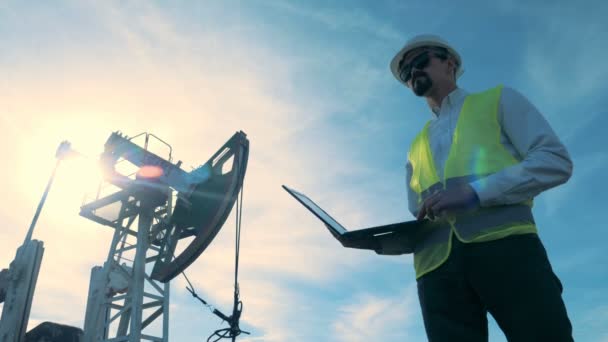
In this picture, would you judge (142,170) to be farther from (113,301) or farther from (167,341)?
(167,341)

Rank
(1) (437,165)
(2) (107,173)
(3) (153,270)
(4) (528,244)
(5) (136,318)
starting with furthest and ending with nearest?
(2) (107,173), (3) (153,270), (5) (136,318), (1) (437,165), (4) (528,244)

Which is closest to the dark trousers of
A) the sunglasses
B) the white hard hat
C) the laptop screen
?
the laptop screen

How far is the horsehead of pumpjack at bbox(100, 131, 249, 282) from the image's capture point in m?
11.2

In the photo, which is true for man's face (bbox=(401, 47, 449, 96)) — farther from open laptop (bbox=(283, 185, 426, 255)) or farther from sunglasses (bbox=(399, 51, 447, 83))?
open laptop (bbox=(283, 185, 426, 255))

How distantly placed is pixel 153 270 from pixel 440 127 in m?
11.0

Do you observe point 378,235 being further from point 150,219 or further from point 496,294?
point 150,219

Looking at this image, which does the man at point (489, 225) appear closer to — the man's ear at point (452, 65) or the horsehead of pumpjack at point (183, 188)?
the man's ear at point (452, 65)

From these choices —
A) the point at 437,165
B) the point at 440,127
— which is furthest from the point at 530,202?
the point at 440,127

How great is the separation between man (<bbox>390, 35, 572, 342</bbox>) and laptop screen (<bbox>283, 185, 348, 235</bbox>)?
395 mm

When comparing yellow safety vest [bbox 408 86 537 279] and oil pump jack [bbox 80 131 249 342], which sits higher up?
oil pump jack [bbox 80 131 249 342]

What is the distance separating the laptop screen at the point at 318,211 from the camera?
7.62ft

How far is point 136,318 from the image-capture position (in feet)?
36.9

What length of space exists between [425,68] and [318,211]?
0.94 meters

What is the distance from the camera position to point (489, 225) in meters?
1.99
